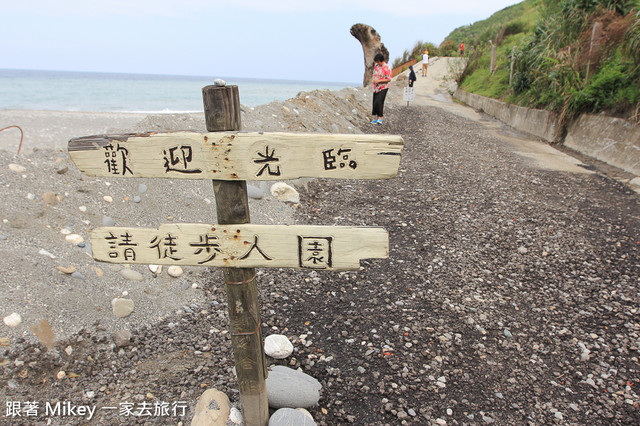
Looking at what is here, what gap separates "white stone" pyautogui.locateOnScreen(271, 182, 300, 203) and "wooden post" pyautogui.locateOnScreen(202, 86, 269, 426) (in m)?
3.77

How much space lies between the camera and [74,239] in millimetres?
3750

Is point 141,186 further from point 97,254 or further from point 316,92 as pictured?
point 316,92

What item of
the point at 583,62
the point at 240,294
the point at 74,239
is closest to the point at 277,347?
the point at 240,294

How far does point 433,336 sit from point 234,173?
2.37m

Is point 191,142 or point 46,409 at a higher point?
point 191,142

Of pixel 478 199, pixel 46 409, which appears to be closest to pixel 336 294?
pixel 46 409

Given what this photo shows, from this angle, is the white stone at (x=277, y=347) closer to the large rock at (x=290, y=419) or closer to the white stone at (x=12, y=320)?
the large rock at (x=290, y=419)

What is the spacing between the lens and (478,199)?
6.44 m

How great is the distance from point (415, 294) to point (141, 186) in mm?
3475

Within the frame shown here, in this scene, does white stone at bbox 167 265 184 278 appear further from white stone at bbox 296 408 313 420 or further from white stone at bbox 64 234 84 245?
white stone at bbox 296 408 313 420

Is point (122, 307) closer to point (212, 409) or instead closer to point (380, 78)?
point (212, 409)

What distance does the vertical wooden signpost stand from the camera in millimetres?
1774

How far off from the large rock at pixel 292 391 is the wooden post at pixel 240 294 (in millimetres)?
163

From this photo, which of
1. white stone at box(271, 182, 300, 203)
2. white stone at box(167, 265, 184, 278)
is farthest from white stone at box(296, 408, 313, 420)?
white stone at box(271, 182, 300, 203)
